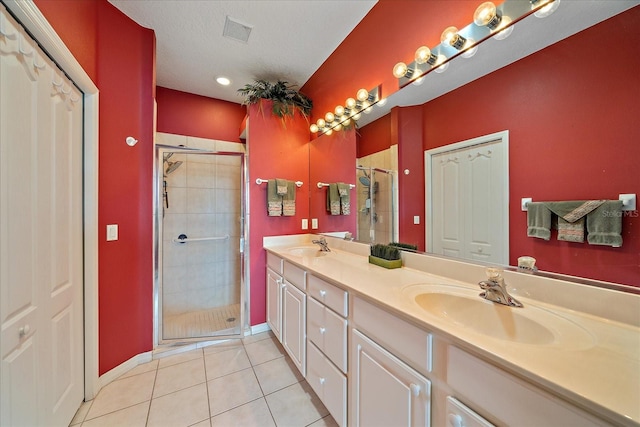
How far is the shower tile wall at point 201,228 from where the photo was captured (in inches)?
109

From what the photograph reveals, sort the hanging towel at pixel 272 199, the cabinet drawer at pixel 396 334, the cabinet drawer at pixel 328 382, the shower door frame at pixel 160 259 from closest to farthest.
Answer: the cabinet drawer at pixel 396 334 < the cabinet drawer at pixel 328 382 < the shower door frame at pixel 160 259 < the hanging towel at pixel 272 199

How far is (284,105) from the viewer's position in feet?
8.18

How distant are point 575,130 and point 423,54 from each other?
0.85 m

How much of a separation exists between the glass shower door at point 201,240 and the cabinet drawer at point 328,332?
1.39 meters

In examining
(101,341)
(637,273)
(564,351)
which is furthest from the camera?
(101,341)

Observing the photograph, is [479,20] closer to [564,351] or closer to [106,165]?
[564,351]

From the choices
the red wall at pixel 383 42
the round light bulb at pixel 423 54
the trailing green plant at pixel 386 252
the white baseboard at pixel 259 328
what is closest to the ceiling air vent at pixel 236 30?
the red wall at pixel 383 42

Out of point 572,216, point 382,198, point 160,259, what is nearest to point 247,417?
point 160,259

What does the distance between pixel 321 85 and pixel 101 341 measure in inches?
111

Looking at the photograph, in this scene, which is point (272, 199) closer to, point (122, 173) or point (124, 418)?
point (122, 173)

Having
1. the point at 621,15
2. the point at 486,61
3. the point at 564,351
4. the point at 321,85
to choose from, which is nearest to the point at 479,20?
the point at 486,61

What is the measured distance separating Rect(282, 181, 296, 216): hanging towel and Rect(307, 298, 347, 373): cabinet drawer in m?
1.11

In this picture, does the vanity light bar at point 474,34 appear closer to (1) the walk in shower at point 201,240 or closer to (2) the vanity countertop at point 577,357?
(2) the vanity countertop at point 577,357

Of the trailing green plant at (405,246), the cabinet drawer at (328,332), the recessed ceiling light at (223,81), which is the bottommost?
the cabinet drawer at (328,332)
